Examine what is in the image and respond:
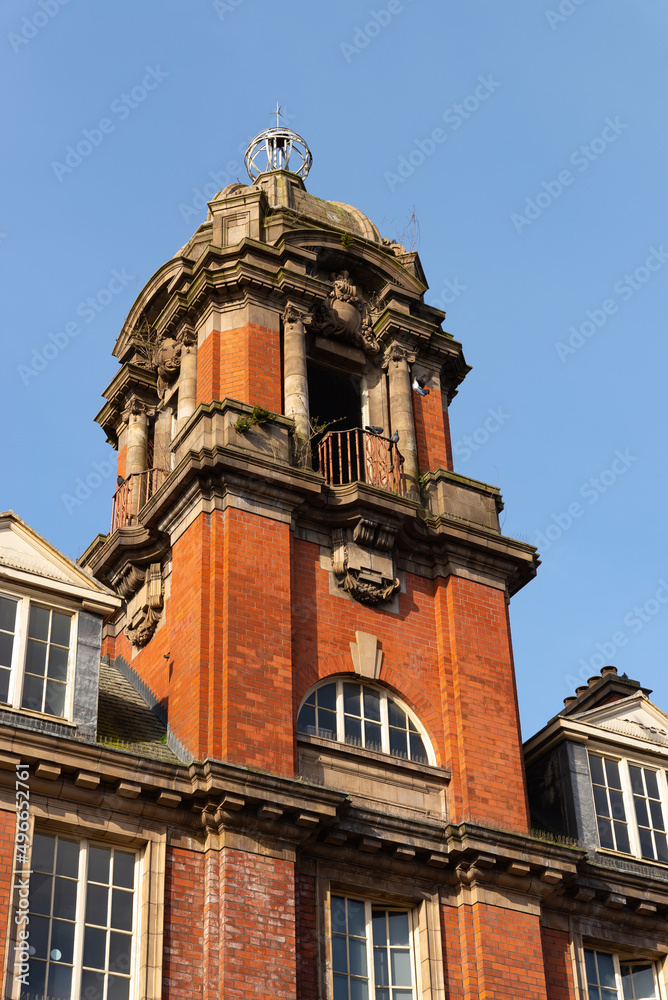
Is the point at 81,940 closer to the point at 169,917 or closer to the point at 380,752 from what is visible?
the point at 169,917

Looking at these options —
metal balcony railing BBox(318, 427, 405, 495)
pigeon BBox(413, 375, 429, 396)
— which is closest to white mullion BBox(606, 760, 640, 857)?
metal balcony railing BBox(318, 427, 405, 495)

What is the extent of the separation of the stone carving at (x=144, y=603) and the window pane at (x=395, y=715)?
4341 millimetres

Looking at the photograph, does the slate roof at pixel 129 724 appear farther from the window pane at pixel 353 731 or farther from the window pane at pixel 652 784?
the window pane at pixel 652 784

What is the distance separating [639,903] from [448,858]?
3.87 meters

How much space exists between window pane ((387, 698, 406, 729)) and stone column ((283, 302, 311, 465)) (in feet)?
14.9

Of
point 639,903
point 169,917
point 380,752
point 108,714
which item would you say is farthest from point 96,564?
point 639,903

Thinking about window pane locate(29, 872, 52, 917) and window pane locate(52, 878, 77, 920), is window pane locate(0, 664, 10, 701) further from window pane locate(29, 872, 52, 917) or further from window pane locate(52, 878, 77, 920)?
window pane locate(52, 878, 77, 920)

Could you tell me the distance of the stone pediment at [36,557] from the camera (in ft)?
76.1

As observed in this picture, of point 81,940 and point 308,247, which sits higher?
point 308,247

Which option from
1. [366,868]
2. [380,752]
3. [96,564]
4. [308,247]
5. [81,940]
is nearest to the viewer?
[81,940]

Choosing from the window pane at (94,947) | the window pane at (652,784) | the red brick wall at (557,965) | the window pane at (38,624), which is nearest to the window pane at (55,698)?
the window pane at (38,624)

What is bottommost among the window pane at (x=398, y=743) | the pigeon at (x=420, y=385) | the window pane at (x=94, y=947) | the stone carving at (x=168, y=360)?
the window pane at (x=94, y=947)

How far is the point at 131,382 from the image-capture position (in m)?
31.7

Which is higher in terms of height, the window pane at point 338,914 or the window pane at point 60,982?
the window pane at point 338,914
